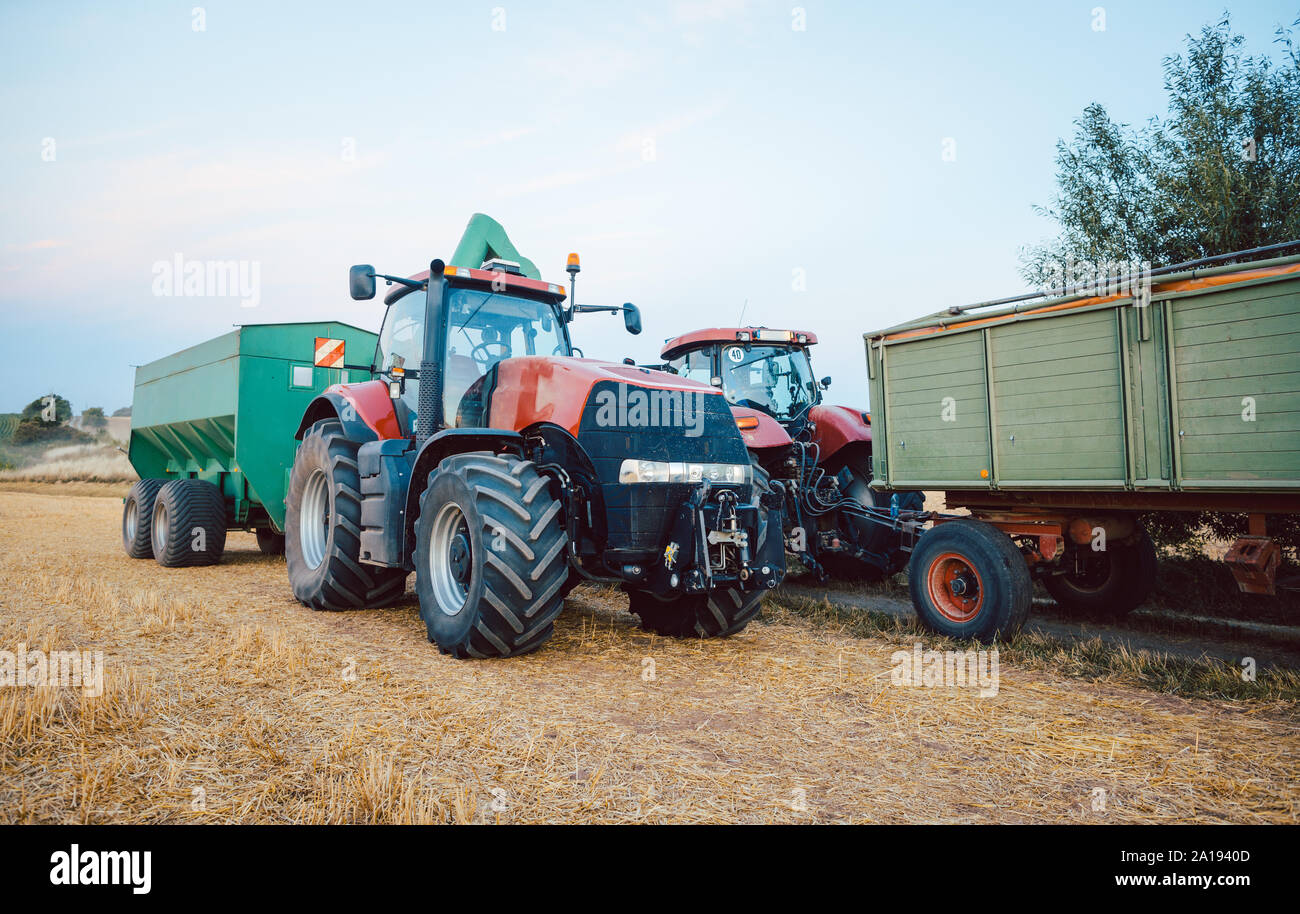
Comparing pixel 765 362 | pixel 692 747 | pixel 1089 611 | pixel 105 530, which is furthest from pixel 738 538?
pixel 105 530

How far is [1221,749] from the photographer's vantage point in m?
3.46

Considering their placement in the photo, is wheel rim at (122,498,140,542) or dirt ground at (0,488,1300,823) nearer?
dirt ground at (0,488,1300,823)

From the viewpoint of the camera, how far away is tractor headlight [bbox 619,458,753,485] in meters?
4.82

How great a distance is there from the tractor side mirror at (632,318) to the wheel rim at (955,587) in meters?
2.85

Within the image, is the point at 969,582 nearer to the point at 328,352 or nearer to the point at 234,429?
the point at 328,352

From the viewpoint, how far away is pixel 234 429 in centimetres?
884

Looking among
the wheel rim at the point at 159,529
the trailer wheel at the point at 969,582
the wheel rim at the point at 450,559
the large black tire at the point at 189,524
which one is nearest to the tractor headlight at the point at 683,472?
the wheel rim at the point at 450,559

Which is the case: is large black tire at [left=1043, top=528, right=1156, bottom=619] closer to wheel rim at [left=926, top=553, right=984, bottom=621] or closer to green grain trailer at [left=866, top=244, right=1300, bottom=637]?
green grain trailer at [left=866, top=244, right=1300, bottom=637]

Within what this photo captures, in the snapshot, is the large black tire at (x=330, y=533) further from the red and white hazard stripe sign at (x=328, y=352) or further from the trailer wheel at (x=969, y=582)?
the trailer wheel at (x=969, y=582)

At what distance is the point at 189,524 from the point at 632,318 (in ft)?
19.5

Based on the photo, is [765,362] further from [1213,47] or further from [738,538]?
[1213,47]

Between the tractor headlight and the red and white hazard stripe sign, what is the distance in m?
5.90

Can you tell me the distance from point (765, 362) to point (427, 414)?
4.33 meters

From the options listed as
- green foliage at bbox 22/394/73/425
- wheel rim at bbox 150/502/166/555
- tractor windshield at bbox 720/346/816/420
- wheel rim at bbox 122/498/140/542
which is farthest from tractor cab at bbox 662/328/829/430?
green foliage at bbox 22/394/73/425
